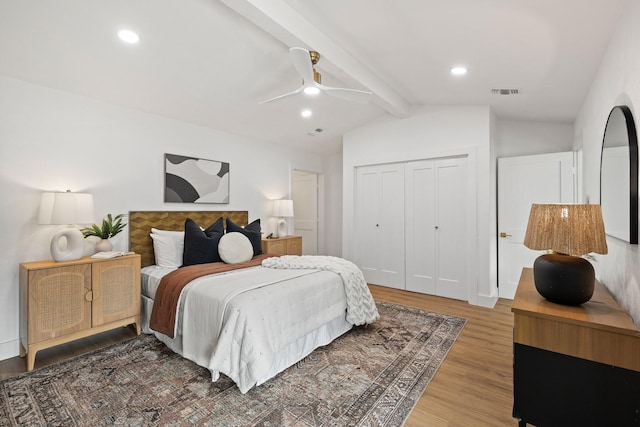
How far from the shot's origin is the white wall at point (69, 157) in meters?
2.66

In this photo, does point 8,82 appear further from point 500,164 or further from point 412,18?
point 500,164

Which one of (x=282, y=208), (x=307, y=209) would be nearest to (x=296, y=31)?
(x=282, y=208)

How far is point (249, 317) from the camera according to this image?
2129 millimetres

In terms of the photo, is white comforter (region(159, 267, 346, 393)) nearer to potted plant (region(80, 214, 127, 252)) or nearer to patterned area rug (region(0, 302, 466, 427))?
patterned area rug (region(0, 302, 466, 427))

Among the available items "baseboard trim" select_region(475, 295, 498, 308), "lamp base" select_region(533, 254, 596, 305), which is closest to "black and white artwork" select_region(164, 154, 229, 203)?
"baseboard trim" select_region(475, 295, 498, 308)

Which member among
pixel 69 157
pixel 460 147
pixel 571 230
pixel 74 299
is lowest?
pixel 74 299

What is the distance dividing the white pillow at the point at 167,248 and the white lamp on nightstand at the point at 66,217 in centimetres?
74

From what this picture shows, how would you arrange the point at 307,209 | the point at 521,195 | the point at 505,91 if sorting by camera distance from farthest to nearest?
1. the point at 307,209
2. the point at 521,195
3. the point at 505,91

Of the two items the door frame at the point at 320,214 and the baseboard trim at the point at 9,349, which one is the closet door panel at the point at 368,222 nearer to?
the door frame at the point at 320,214

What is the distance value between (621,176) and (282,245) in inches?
159

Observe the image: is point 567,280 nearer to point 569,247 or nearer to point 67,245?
point 569,247

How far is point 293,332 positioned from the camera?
94.3 inches

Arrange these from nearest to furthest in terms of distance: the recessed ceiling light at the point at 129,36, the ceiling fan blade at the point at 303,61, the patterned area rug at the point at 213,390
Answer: the patterned area rug at the point at 213,390 → the ceiling fan blade at the point at 303,61 → the recessed ceiling light at the point at 129,36

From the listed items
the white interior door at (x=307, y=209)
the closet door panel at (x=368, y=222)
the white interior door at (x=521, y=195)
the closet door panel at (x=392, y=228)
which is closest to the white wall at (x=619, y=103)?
the white interior door at (x=521, y=195)
